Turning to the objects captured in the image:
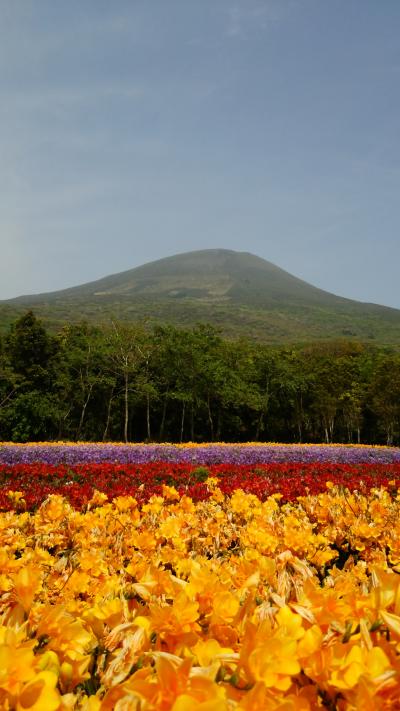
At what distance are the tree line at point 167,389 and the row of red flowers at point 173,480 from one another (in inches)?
736

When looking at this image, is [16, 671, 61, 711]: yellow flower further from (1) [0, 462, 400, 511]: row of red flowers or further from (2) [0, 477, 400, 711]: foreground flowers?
(1) [0, 462, 400, 511]: row of red flowers

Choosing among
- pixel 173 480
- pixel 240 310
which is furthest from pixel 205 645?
pixel 240 310

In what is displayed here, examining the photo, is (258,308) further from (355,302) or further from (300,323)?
(355,302)

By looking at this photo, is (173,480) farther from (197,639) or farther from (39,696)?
(39,696)

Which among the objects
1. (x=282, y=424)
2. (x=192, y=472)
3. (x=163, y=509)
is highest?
(x=163, y=509)

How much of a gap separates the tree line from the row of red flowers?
1871 centimetres

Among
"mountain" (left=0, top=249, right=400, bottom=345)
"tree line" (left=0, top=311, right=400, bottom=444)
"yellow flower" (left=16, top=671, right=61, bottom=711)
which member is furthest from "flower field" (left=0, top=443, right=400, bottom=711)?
"mountain" (left=0, top=249, right=400, bottom=345)

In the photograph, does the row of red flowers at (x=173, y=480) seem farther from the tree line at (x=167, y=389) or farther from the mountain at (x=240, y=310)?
the mountain at (x=240, y=310)

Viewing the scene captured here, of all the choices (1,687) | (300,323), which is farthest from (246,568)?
(300,323)

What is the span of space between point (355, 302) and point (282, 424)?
14500 centimetres

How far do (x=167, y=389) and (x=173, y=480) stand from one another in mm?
24757

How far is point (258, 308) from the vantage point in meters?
152

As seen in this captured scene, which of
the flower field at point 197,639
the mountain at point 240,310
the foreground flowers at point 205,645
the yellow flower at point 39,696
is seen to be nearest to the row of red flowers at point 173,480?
the flower field at point 197,639

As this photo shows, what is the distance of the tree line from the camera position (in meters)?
32.7
